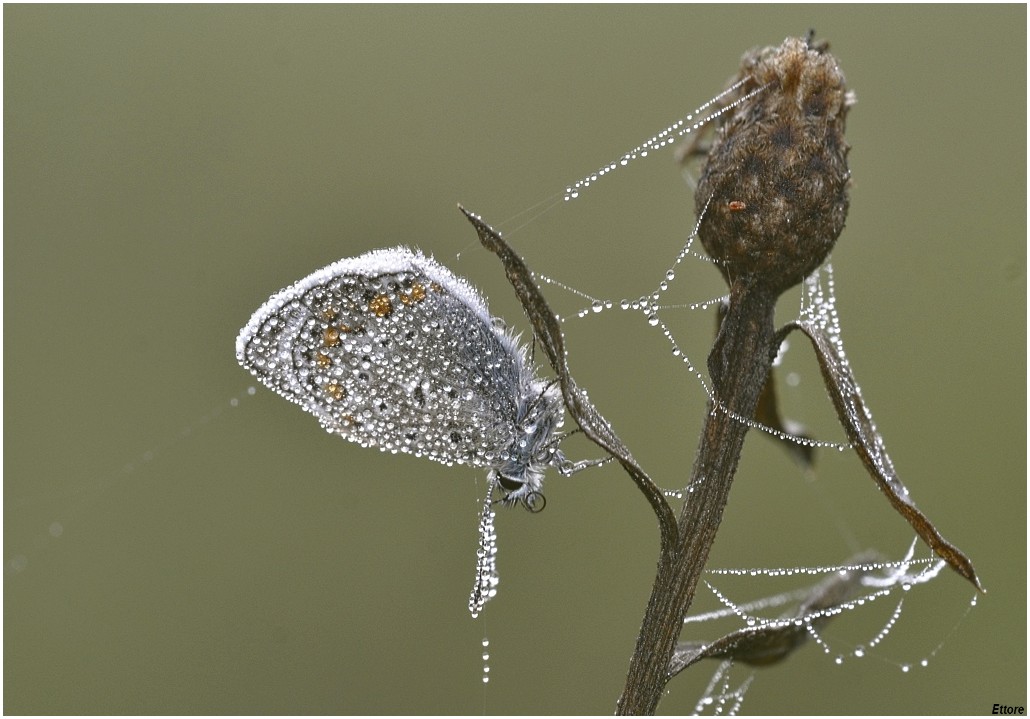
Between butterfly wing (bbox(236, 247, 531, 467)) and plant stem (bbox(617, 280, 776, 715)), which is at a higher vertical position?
butterfly wing (bbox(236, 247, 531, 467))

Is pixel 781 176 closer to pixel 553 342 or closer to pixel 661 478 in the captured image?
pixel 553 342

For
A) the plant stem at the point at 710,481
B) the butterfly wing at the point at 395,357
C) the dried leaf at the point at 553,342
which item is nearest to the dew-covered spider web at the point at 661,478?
the butterfly wing at the point at 395,357

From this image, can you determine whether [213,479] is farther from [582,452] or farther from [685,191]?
[685,191]

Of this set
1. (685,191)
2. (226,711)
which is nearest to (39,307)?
(226,711)

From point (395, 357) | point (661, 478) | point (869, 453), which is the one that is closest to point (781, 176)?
point (869, 453)

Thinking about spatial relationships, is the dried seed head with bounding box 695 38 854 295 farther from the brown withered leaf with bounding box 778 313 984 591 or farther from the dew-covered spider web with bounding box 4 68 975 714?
the dew-covered spider web with bounding box 4 68 975 714

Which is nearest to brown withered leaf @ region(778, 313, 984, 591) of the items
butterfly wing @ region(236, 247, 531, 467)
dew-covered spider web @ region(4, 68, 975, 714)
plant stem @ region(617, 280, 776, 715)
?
plant stem @ region(617, 280, 776, 715)

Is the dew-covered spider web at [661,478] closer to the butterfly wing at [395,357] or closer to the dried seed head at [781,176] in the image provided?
the butterfly wing at [395,357]

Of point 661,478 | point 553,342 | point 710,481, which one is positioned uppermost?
point 553,342
